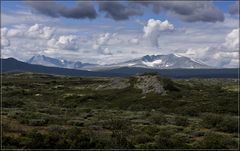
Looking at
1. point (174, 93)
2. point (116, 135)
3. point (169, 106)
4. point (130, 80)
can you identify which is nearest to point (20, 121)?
point (116, 135)

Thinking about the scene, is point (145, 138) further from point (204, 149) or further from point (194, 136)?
point (194, 136)

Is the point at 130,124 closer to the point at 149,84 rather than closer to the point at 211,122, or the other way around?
the point at 211,122

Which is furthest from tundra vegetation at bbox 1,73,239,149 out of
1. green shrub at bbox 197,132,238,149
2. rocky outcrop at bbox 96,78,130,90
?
rocky outcrop at bbox 96,78,130,90

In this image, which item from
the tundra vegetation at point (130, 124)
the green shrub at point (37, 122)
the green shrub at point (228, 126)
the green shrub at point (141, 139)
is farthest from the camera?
the green shrub at point (228, 126)

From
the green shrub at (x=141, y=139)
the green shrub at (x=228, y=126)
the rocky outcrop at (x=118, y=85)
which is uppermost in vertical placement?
the rocky outcrop at (x=118, y=85)

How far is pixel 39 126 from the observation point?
31562 millimetres

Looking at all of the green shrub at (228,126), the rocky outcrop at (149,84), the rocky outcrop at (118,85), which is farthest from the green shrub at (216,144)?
the rocky outcrop at (118,85)

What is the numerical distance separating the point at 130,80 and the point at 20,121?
198ft

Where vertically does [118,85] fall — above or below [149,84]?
below

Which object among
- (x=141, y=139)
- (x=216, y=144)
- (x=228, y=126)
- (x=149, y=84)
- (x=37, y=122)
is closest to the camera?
(x=216, y=144)

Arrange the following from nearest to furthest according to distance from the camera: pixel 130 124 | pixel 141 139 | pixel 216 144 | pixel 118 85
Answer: pixel 216 144 < pixel 141 139 < pixel 130 124 < pixel 118 85

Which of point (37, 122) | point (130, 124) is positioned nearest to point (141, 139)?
point (130, 124)

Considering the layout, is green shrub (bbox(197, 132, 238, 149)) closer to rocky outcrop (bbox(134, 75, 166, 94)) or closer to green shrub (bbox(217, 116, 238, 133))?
green shrub (bbox(217, 116, 238, 133))

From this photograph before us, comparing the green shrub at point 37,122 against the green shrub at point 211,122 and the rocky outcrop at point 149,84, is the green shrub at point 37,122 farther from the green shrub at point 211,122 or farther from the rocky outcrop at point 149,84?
the rocky outcrop at point 149,84
